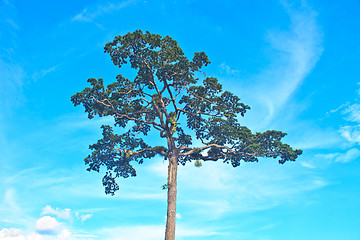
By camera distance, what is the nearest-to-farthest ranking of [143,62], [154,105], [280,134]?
[143,62]
[154,105]
[280,134]

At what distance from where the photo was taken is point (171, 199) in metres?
25.0

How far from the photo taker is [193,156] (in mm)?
29281

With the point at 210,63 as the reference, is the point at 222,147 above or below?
below

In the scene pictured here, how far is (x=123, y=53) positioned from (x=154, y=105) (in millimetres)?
5005

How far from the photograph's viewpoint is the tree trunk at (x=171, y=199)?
23.8m

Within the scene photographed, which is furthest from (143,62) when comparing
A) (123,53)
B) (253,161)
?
(253,161)

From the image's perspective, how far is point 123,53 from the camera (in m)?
25.1

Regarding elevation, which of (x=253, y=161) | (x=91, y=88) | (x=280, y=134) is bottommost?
(x=253, y=161)

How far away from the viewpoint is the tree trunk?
23.8m

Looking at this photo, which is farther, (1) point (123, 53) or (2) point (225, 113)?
(2) point (225, 113)

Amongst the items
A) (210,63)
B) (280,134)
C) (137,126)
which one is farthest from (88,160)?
(280,134)

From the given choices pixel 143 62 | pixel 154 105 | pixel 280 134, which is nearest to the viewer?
pixel 143 62

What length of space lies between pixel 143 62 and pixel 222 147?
34.1 feet

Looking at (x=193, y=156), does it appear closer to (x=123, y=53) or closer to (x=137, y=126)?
(x=137, y=126)
